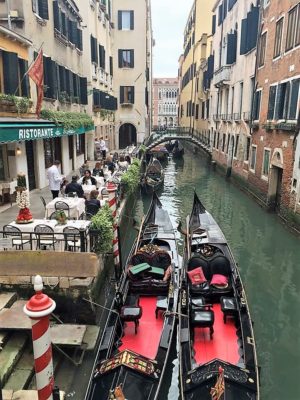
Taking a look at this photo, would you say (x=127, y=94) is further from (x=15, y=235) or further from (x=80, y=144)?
(x=15, y=235)

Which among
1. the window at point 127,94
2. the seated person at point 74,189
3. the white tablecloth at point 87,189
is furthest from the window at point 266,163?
the window at point 127,94

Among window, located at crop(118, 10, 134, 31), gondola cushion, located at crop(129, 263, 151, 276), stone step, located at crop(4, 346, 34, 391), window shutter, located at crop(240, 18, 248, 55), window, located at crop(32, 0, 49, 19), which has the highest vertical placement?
window, located at crop(118, 10, 134, 31)

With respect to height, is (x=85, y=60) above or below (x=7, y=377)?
above

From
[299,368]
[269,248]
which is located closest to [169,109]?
[269,248]

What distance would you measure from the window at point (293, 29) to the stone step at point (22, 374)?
11.9 metres

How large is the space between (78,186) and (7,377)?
5.24 m

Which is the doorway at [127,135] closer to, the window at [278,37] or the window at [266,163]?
the window at [266,163]

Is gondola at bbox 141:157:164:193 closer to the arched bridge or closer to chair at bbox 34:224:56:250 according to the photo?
the arched bridge

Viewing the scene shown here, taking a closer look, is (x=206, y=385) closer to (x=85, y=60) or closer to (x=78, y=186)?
(x=78, y=186)

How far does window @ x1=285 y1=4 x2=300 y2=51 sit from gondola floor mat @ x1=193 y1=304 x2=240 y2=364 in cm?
1013

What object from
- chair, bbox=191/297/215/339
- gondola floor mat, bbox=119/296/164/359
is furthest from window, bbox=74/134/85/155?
chair, bbox=191/297/215/339

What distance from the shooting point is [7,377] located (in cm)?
459

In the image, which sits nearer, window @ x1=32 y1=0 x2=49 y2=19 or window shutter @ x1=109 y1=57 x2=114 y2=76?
window @ x1=32 y1=0 x2=49 y2=19

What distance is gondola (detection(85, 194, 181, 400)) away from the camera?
14.0ft
